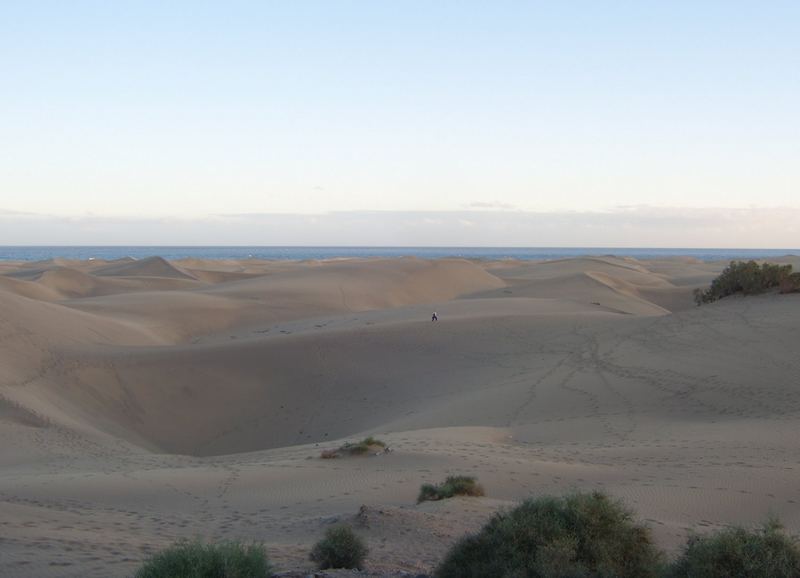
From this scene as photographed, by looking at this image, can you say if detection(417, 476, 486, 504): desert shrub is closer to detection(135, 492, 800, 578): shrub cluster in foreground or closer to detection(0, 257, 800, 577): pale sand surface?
detection(0, 257, 800, 577): pale sand surface

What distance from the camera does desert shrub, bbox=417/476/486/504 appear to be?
959cm

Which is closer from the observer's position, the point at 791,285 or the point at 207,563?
the point at 207,563

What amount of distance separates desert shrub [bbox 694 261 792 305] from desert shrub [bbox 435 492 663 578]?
2143cm

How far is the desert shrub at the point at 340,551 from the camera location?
22.3 ft

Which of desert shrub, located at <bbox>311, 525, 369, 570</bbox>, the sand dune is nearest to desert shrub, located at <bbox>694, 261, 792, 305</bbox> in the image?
desert shrub, located at <bbox>311, 525, 369, 570</bbox>

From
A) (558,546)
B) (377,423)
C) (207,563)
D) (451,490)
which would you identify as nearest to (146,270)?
(377,423)

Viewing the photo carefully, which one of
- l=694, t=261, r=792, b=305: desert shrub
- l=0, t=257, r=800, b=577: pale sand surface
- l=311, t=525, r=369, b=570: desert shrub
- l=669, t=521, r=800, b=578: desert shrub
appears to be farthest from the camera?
l=694, t=261, r=792, b=305: desert shrub

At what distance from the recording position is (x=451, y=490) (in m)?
9.62

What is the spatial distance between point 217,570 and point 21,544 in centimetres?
Answer: 261

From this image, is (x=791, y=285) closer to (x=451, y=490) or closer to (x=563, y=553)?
(x=451, y=490)

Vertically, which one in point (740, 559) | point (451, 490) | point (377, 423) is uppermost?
point (740, 559)

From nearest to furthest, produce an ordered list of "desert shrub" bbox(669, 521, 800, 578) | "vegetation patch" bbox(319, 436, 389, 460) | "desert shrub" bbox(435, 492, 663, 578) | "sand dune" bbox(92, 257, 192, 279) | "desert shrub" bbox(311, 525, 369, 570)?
"desert shrub" bbox(669, 521, 800, 578) < "desert shrub" bbox(435, 492, 663, 578) < "desert shrub" bbox(311, 525, 369, 570) < "vegetation patch" bbox(319, 436, 389, 460) < "sand dune" bbox(92, 257, 192, 279)

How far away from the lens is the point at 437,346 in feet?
80.2

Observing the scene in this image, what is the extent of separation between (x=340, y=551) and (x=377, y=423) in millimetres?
11704
